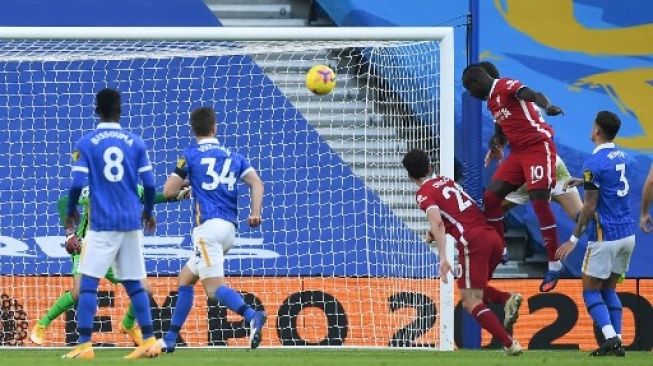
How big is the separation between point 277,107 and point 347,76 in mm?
821

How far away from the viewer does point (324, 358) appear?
11.3 m

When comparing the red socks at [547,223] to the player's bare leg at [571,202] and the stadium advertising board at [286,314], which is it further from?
the stadium advertising board at [286,314]

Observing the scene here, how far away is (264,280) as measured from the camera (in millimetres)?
14234

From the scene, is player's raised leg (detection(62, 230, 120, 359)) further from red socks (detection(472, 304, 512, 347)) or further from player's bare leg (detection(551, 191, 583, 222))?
player's bare leg (detection(551, 191, 583, 222))

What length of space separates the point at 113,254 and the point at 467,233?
2.85 metres

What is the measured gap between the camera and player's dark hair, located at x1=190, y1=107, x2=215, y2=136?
1120cm

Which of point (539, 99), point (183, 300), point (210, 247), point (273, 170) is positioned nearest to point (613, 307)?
point (539, 99)

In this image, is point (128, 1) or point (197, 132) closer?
point (197, 132)

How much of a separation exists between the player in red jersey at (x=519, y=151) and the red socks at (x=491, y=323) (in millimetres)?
826

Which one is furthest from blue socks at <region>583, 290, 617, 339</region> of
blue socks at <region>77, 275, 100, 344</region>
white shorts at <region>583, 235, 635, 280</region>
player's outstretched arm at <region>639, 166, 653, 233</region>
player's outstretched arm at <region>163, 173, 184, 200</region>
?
blue socks at <region>77, 275, 100, 344</region>

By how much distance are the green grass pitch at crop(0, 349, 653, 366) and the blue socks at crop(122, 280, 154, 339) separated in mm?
247

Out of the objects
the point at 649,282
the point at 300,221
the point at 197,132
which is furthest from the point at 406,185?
the point at 197,132

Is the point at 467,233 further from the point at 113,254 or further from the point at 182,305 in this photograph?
the point at 113,254

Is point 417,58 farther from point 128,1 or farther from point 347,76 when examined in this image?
Result: point 128,1
